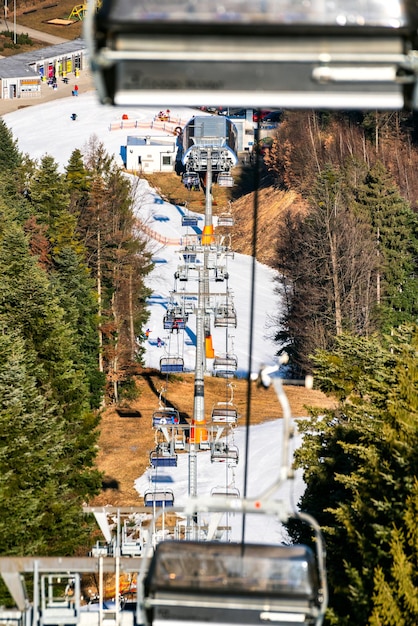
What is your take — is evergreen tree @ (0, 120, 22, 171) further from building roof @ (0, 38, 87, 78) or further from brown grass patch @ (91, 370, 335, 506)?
building roof @ (0, 38, 87, 78)

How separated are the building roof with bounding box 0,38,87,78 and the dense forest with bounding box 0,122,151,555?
117 feet

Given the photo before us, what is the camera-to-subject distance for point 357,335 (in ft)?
197

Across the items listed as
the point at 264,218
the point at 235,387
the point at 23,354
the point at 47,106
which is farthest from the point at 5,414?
the point at 47,106

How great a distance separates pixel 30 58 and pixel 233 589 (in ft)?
435

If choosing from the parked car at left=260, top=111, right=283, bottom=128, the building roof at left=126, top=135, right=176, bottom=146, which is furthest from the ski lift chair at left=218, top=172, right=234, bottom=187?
the parked car at left=260, top=111, right=283, bottom=128

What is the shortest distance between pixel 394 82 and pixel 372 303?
7369cm

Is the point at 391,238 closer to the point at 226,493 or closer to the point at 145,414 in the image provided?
the point at 145,414

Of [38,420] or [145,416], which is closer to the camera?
[38,420]

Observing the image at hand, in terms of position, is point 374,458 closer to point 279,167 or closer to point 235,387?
point 235,387

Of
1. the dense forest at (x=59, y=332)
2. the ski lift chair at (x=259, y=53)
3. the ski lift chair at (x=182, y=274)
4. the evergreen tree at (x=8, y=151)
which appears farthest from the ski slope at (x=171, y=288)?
the evergreen tree at (x=8, y=151)

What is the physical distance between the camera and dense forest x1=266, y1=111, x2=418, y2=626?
92.2 feet

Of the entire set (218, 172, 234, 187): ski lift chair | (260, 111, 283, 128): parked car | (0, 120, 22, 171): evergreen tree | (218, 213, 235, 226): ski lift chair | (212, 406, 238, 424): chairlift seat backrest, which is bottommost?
(212, 406, 238, 424): chairlift seat backrest

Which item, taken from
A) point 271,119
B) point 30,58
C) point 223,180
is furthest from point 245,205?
point 30,58

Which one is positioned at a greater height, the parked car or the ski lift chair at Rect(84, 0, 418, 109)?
the parked car
